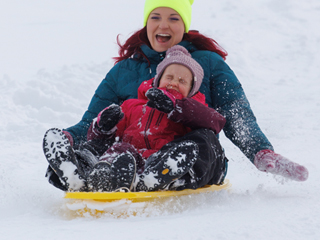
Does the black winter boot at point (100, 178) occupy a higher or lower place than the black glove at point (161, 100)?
lower

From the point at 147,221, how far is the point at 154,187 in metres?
0.20

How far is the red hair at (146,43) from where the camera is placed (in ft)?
10.1

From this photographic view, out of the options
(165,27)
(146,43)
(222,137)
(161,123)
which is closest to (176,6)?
(165,27)

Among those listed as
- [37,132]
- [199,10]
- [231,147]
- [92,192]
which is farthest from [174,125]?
[199,10]

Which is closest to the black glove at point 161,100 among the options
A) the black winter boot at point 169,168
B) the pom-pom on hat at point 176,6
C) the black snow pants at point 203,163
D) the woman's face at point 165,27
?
the black snow pants at point 203,163

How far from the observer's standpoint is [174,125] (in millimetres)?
2293

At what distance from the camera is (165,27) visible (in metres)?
2.88

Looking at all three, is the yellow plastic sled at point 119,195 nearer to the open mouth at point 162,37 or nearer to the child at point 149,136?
the child at point 149,136

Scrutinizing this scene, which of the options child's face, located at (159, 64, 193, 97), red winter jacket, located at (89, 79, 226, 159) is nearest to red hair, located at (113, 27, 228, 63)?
child's face, located at (159, 64, 193, 97)

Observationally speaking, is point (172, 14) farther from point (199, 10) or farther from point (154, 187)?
point (199, 10)

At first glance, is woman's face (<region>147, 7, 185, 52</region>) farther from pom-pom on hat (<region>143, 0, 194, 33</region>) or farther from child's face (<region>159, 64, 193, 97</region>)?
child's face (<region>159, 64, 193, 97</region>)

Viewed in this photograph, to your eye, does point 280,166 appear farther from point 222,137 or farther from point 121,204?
point 222,137

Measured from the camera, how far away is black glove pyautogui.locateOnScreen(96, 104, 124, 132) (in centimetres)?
225

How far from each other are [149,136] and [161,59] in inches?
33.9
